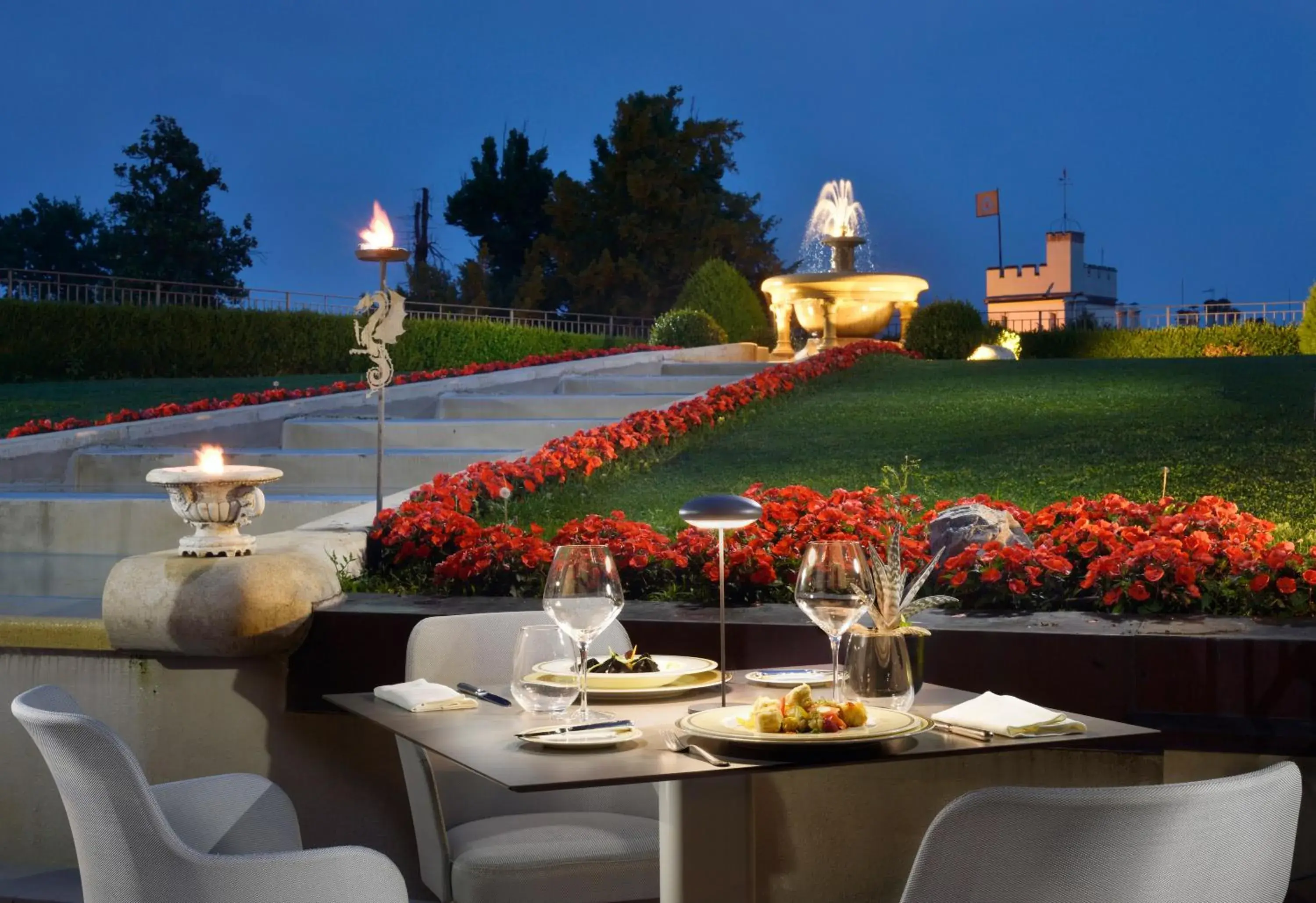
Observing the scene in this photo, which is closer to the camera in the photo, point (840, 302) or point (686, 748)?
point (686, 748)

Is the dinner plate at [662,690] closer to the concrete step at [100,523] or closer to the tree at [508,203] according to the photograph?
the concrete step at [100,523]

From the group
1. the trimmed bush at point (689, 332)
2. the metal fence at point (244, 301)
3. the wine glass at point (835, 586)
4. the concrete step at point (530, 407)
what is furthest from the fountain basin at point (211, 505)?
the trimmed bush at point (689, 332)

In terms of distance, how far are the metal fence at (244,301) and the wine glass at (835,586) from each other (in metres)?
16.7

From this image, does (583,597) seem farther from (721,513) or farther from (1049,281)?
(1049,281)

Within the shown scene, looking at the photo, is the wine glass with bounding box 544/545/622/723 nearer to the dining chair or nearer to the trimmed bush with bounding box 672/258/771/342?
the dining chair

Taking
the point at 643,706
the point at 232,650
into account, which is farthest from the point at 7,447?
the point at 643,706

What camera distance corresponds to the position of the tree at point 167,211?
32281 mm

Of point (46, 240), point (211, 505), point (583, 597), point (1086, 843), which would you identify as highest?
point (46, 240)

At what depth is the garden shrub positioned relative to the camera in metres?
18.5

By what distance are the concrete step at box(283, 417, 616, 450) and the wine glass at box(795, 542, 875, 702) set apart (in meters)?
6.67

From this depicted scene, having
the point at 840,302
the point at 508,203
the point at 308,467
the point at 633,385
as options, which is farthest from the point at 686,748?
the point at 508,203

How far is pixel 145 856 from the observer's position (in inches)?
91.2

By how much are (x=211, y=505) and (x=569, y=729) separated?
218cm

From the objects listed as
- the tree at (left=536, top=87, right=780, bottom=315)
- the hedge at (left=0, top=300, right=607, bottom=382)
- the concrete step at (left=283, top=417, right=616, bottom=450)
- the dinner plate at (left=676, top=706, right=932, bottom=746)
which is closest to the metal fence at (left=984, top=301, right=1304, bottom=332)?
the hedge at (left=0, top=300, right=607, bottom=382)
